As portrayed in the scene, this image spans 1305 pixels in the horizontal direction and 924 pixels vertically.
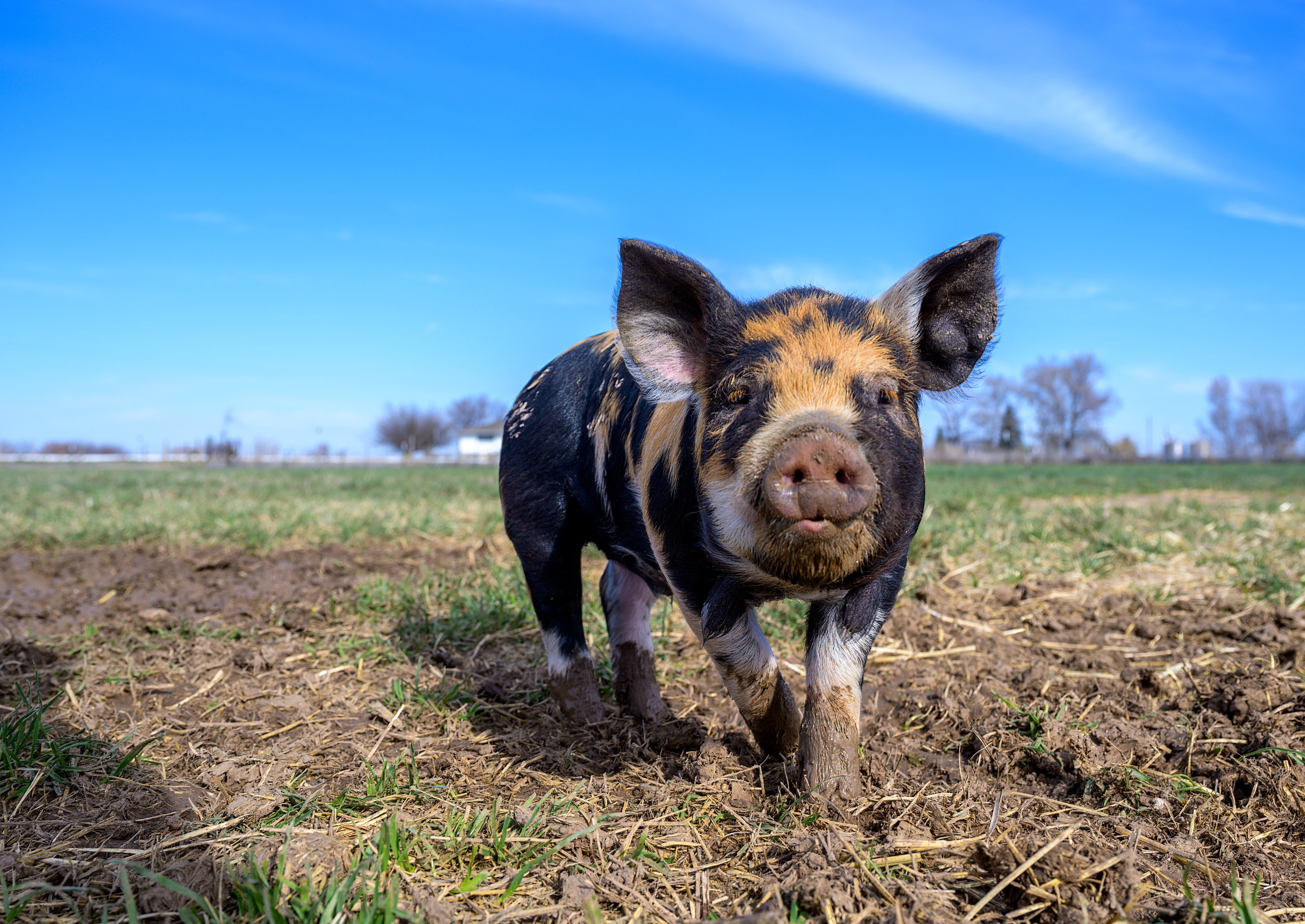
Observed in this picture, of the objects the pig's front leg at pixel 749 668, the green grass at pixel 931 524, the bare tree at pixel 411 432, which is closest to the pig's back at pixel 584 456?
the pig's front leg at pixel 749 668

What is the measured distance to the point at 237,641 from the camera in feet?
15.8

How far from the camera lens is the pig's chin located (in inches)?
89.8

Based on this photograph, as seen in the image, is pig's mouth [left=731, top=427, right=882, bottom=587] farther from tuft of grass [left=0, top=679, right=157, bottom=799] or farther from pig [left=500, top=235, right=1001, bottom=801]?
tuft of grass [left=0, top=679, right=157, bottom=799]

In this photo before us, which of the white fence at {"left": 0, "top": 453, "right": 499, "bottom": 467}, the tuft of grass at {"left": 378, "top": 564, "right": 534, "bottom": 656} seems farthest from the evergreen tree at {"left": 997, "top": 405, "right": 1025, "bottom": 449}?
the tuft of grass at {"left": 378, "top": 564, "right": 534, "bottom": 656}

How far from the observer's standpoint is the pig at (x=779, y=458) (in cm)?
235

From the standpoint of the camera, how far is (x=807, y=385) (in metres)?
2.54

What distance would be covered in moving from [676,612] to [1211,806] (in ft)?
10.0

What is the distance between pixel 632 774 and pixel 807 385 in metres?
1.68

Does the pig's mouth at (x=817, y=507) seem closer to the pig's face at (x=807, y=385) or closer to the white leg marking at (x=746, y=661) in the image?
the pig's face at (x=807, y=385)

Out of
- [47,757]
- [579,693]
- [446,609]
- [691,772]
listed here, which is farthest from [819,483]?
[446,609]

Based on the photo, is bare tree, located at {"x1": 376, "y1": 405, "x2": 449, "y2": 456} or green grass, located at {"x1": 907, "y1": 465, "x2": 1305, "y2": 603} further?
bare tree, located at {"x1": 376, "y1": 405, "x2": 449, "y2": 456}

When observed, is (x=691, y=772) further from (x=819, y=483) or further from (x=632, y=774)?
(x=819, y=483)

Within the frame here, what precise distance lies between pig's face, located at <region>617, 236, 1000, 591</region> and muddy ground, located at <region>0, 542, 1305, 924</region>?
88 cm

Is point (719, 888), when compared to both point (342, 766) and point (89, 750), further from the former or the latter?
point (89, 750)
